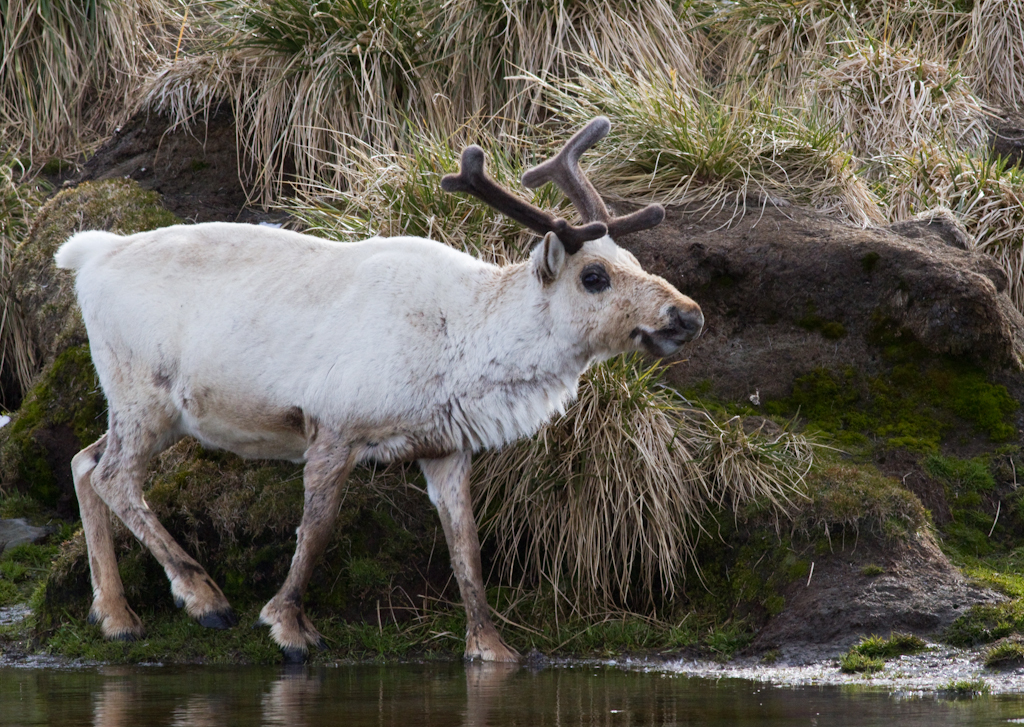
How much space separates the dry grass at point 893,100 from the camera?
1001cm

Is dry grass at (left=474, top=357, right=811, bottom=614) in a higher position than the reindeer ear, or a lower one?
lower

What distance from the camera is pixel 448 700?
462 centimetres

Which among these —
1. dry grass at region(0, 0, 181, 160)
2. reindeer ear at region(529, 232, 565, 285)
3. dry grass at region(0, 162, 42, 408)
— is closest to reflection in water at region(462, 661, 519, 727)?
reindeer ear at region(529, 232, 565, 285)

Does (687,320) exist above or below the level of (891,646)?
above

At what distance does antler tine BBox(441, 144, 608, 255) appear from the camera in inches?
223

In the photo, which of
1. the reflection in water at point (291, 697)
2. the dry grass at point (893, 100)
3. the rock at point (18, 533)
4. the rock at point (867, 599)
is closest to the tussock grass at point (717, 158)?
the dry grass at point (893, 100)

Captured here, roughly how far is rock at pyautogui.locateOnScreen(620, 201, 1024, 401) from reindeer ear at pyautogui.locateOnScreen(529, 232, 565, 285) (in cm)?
176

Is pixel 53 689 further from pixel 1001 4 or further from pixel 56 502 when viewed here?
pixel 1001 4

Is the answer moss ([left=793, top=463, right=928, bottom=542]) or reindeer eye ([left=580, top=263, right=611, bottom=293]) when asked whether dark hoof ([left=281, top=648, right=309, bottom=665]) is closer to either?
reindeer eye ([left=580, top=263, right=611, bottom=293])

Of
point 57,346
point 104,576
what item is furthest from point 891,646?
point 57,346

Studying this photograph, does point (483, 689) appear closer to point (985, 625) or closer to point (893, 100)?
point (985, 625)

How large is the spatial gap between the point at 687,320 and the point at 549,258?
0.72 metres

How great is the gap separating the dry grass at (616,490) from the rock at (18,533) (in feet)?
10.5

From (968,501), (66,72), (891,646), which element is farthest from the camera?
(66,72)
